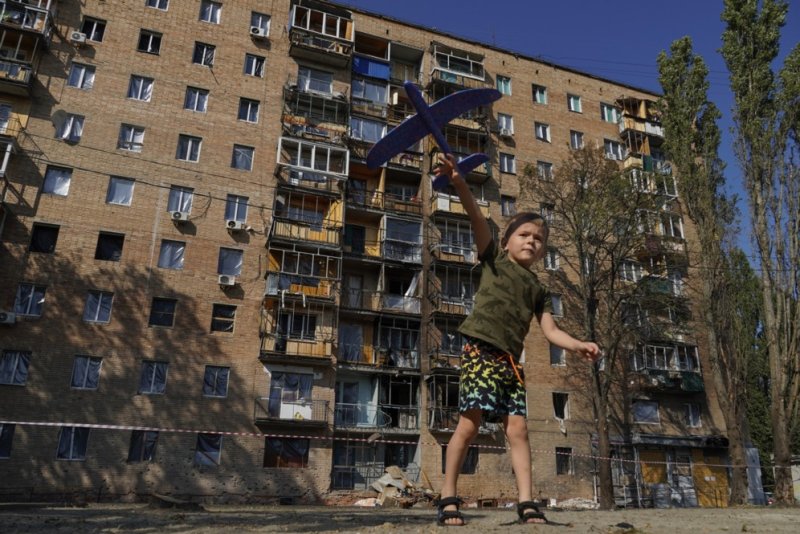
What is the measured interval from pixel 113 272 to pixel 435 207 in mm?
15788

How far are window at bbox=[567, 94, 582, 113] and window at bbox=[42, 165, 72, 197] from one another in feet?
95.2

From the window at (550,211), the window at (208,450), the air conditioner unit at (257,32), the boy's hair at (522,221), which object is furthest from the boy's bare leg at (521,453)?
the air conditioner unit at (257,32)

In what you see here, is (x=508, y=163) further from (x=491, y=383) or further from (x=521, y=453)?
(x=521, y=453)

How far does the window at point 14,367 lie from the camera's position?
71.3 feet

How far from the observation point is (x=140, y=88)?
27781 mm

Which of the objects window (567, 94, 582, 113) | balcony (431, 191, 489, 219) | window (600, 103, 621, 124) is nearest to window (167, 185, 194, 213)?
balcony (431, 191, 489, 219)

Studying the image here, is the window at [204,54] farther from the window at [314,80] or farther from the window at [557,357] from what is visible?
the window at [557,357]

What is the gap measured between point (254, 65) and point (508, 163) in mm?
15354

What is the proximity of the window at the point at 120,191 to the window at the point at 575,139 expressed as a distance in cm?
2552

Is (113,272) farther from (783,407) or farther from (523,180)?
(783,407)

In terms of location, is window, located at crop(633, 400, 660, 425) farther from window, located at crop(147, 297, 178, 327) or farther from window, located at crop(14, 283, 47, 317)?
window, located at crop(14, 283, 47, 317)

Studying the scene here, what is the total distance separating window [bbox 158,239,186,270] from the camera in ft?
83.6

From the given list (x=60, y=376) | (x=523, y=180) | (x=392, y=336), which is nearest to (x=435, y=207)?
(x=523, y=180)

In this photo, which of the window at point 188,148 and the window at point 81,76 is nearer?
the window at point 81,76
